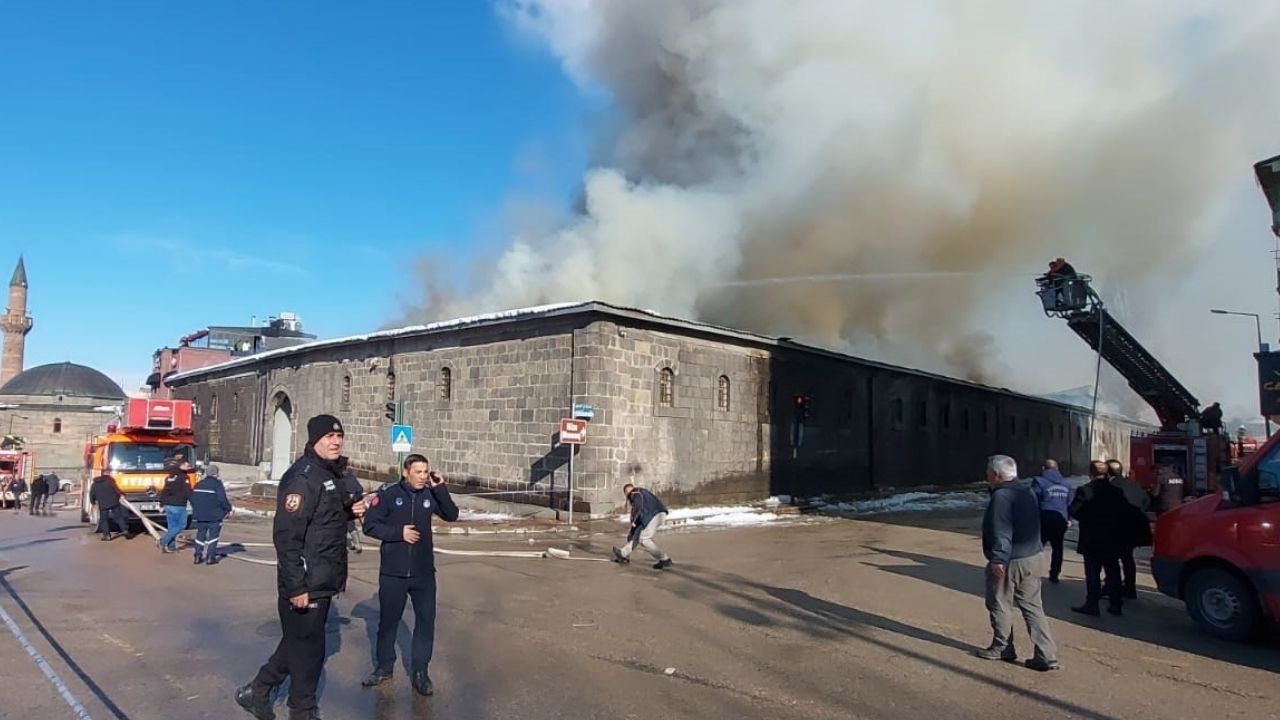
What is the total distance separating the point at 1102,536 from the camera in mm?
7906

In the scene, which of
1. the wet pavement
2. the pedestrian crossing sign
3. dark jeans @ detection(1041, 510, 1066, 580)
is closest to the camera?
the wet pavement

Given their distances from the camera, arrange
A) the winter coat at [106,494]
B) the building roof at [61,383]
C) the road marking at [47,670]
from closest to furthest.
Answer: the road marking at [47,670], the winter coat at [106,494], the building roof at [61,383]

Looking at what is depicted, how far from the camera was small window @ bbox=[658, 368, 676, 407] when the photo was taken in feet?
66.3

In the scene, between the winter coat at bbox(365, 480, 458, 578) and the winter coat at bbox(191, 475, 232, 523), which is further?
the winter coat at bbox(191, 475, 232, 523)

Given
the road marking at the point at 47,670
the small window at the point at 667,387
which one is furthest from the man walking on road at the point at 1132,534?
the small window at the point at 667,387

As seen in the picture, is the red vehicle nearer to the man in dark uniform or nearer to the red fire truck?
the man in dark uniform

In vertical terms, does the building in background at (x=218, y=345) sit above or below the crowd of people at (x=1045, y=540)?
above

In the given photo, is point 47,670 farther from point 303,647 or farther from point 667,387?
point 667,387

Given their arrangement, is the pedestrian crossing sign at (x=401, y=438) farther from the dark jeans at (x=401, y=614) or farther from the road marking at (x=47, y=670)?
the dark jeans at (x=401, y=614)

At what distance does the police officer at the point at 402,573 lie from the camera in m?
5.32

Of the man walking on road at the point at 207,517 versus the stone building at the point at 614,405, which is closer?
the man walking on road at the point at 207,517

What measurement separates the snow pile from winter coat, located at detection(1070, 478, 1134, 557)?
1336 cm

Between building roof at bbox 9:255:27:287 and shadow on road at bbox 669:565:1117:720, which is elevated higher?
building roof at bbox 9:255:27:287

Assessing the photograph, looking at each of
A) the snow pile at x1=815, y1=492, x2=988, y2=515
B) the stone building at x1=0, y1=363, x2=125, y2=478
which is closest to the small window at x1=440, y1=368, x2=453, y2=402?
the snow pile at x1=815, y1=492, x2=988, y2=515
